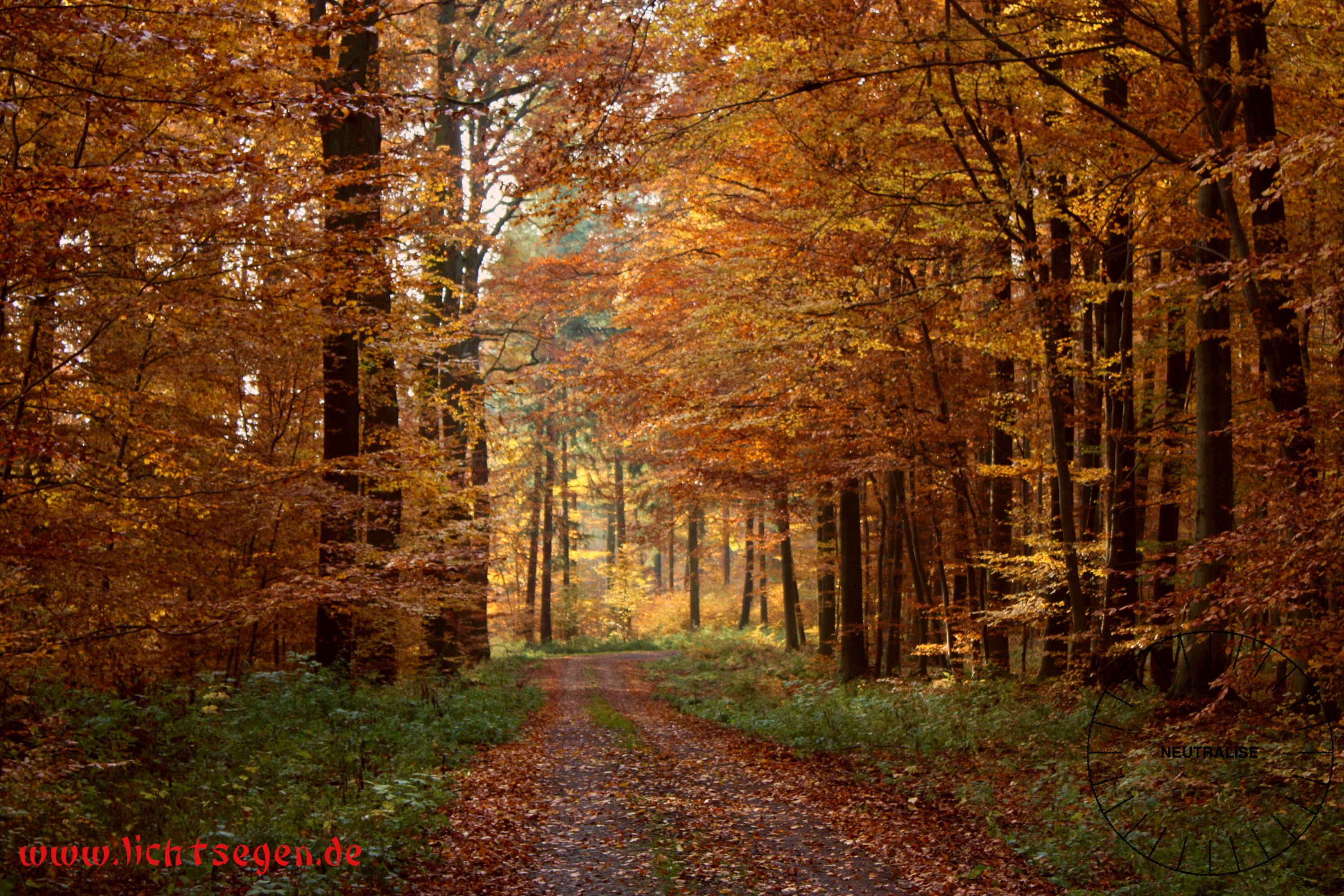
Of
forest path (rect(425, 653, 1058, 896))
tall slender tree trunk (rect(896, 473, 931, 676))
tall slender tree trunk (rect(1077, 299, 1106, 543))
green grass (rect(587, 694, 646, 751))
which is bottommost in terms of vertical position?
green grass (rect(587, 694, 646, 751))

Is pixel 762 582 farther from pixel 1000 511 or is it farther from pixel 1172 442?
pixel 1172 442

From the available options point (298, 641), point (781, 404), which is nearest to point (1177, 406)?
point (781, 404)

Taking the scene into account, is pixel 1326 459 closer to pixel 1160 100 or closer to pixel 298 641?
pixel 1160 100

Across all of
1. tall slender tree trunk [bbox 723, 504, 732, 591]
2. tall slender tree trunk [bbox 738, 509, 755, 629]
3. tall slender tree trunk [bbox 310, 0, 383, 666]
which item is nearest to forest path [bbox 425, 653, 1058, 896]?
tall slender tree trunk [bbox 310, 0, 383, 666]

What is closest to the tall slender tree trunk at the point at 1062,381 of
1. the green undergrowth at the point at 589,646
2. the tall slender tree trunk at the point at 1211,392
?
the tall slender tree trunk at the point at 1211,392

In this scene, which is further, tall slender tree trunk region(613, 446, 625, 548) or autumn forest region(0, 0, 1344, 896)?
tall slender tree trunk region(613, 446, 625, 548)

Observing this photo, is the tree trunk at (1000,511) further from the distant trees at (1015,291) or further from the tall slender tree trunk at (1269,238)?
the tall slender tree trunk at (1269,238)

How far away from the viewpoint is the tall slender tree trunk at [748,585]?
31562mm

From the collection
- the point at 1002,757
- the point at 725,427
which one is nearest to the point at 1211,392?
the point at 1002,757

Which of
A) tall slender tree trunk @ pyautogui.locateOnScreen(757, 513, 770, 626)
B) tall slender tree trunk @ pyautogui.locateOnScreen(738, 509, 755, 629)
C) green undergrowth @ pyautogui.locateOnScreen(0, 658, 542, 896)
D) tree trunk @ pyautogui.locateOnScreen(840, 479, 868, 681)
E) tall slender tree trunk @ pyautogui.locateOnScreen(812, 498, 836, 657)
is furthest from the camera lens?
tall slender tree trunk @ pyautogui.locateOnScreen(738, 509, 755, 629)

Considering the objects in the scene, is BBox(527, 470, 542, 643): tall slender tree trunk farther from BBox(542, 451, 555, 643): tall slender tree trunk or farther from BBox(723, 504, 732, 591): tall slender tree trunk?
BBox(723, 504, 732, 591): tall slender tree trunk

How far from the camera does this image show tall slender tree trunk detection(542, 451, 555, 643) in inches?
1126

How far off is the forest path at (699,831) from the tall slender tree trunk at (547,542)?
57.5 ft

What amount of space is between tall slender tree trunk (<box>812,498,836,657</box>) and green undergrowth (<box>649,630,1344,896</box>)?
3.11 m
